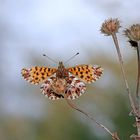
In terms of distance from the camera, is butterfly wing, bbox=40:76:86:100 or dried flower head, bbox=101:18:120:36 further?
dried flower head, bbox=101:18:120:36

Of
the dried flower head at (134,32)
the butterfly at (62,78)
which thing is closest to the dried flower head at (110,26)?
the dried flower head at (134,32)

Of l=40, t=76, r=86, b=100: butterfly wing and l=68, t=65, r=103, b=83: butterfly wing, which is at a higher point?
l=68, t=65, r=103, b=83: butterfly wing

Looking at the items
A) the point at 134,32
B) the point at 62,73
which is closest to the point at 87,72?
the point at 62,73

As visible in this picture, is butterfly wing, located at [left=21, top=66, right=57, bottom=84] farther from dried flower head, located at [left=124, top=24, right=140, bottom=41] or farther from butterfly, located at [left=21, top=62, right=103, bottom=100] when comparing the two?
dried flower head, located at [left=124, top=24, right=140, bottom=41]

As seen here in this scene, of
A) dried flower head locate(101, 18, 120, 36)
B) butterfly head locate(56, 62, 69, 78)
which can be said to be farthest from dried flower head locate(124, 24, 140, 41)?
butterfly head locate(56, 62, 69, 78)

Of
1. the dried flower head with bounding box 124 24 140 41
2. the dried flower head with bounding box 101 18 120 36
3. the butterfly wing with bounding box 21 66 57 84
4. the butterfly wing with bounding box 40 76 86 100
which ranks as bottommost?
the butterfly wing with bounding box 40 76 86 100

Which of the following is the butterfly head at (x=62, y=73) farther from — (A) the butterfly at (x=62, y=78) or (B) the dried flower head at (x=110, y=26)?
(B) the dried flower head at (x=110, y=26)

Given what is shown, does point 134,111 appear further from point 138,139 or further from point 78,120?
point 78,120
